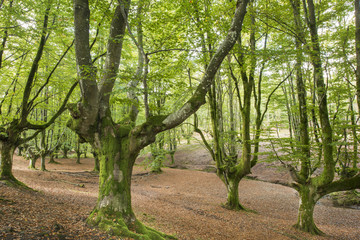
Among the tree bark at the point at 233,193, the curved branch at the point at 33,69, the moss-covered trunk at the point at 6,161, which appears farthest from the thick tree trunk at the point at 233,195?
the moss-covered trunk at the point at 6,161

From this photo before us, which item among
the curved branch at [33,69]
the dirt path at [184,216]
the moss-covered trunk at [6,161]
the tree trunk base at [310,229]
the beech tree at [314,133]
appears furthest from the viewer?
the moss-covered trunk at [6,161]

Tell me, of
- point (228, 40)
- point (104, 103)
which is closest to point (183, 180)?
point (104, 103)

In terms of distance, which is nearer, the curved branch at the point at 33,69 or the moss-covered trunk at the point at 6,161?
the curved branch at the point at 33,69

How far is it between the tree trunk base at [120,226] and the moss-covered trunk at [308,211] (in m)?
5.14

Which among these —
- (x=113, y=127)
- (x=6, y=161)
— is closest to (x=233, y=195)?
(x=113, y=127)

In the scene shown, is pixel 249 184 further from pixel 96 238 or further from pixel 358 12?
pixel 96 238

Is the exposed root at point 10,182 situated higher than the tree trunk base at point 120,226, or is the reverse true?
the exposed root at point 10,182

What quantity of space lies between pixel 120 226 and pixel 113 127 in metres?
2.05

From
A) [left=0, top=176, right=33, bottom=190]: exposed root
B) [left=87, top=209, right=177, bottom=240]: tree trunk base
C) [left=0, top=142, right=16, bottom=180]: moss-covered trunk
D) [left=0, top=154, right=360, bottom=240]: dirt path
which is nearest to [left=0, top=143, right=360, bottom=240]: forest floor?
[left=0, top=154, right=360, bottom=240]: dirt path

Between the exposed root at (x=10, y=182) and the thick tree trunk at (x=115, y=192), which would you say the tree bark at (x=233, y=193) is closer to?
the thick tree trunk at (x=115, y=192)

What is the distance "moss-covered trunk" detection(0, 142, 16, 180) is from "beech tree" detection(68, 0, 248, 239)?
460 cm

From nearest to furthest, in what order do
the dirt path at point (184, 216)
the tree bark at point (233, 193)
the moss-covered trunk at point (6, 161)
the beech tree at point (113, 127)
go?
the dirt path at point (184, 216) < the beech tree at point (113, 127) < the moss-covered trunk at point (6, 161) < the tree bark at point (233, 193)

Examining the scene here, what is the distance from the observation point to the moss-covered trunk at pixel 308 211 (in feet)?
21.6

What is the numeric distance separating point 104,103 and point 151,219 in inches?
152
